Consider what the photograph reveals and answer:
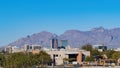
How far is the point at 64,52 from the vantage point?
486ft

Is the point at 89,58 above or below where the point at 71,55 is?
below

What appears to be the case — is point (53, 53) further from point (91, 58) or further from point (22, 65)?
point (22, 65)

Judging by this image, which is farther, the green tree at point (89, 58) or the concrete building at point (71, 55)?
the concrete building at point (71, 55)

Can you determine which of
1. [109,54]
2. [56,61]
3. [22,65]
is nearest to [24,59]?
[22,65]

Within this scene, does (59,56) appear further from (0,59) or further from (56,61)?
(0,59)

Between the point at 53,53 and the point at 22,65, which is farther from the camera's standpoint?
the point at 53,53

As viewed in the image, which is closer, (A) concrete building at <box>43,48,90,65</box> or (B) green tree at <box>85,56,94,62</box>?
(B) green tree at <box>85,56,94,62</box>

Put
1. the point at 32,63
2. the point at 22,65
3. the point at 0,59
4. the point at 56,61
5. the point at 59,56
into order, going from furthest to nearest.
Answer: the point at 59,56
the point at 56,61
the point at 0,59
the point at 32,63
the point at 22,65

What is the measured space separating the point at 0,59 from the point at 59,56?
4526 centimetres

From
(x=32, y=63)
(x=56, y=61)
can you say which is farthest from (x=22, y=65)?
(x=56, y=61)

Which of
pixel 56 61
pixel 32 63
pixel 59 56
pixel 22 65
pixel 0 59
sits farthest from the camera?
pixel 59 56

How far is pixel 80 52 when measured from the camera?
145 meters

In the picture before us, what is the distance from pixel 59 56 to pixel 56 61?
355 inches

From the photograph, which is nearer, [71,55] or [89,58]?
[89,58]
